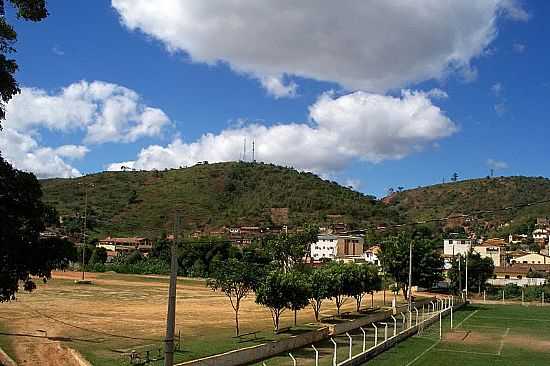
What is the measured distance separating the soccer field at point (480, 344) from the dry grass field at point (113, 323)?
24.5 feet

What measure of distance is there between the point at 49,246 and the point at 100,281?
7617cm

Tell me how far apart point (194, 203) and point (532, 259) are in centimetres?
8643

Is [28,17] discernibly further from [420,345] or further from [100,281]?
[100,281]

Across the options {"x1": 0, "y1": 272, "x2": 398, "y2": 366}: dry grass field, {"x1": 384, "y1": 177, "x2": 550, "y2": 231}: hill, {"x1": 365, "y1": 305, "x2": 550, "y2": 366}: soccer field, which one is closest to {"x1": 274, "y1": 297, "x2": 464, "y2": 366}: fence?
{"x1": 365, "y1": 305, "x2": 550, "y2": 366}: soccer field

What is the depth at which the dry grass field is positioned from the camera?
92.4ft

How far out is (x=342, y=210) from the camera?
174750mm

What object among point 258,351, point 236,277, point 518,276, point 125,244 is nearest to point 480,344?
point 236,277

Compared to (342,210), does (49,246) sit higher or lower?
lower

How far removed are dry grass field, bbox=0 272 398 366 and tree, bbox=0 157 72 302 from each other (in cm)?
1444

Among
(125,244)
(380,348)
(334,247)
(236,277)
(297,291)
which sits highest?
(334,247)

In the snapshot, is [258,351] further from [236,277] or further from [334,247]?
[334,247]

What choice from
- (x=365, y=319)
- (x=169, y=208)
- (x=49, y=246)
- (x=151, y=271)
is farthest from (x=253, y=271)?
(x=169, y=208)

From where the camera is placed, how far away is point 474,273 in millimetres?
Result: 84062

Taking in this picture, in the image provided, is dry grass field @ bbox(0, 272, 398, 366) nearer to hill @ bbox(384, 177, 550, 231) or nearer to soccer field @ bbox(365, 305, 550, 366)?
soccer field @ bbox(365, 305, 550, 366)
